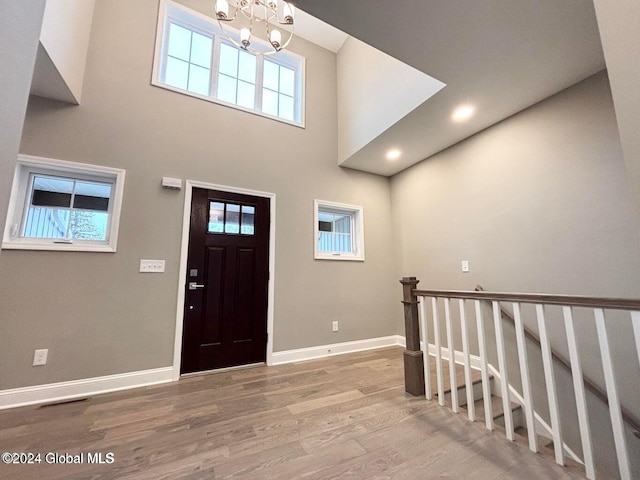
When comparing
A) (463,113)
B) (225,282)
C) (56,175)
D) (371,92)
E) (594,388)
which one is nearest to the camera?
(594,388)

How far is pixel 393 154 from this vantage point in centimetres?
359

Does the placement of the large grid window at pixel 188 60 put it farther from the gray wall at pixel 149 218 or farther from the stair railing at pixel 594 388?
the stair railing at pixel 594 388

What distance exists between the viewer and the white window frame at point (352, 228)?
363 centimetres

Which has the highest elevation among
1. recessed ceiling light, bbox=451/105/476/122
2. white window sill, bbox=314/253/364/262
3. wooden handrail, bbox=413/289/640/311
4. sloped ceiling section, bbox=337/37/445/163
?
sloped ceiling section, bbox=337/37/445/163

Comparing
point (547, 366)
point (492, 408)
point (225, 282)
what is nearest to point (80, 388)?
point (225, 282)

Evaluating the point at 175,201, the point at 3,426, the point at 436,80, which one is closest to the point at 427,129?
the point at 436,80

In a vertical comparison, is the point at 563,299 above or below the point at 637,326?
above

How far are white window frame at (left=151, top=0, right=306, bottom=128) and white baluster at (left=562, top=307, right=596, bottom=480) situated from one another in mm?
3551

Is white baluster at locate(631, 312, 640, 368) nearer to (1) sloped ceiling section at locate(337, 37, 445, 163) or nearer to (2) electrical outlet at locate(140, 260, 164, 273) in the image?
(1) sloped ceiling section at locate(337, 37, 445, 163)

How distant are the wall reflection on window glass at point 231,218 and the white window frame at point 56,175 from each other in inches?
34.9

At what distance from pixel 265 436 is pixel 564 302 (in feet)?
6.68

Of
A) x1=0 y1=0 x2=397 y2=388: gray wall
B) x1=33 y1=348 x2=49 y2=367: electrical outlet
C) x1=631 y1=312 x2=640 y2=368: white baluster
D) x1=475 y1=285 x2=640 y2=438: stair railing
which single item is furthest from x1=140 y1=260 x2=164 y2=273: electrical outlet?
x1=475 y1=285 x2=640 y2=438: stair railing

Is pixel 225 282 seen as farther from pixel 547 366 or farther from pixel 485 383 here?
pixel 547 366

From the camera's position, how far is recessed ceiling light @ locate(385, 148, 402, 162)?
137 inches
